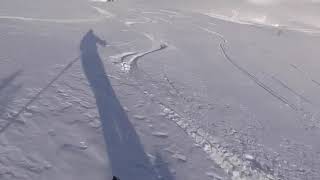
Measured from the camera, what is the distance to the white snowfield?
27.6 feet

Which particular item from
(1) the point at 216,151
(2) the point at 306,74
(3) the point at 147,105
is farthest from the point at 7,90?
(2) the point at 306,74

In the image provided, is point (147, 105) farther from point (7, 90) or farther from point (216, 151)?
point (7, 90)

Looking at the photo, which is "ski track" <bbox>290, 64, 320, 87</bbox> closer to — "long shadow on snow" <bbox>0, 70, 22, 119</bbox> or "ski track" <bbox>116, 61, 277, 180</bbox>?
"ski track" <bbox>116, 61, 277, 180</bbox>

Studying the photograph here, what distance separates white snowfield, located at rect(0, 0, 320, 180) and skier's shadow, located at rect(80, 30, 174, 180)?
0.10 ft

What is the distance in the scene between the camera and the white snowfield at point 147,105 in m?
8.41

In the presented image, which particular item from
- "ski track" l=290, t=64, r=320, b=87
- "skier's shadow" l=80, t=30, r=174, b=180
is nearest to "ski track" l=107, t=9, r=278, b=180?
"skier's shadow" l=80, t=30, r=174, b=180

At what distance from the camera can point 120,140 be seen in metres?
9.13

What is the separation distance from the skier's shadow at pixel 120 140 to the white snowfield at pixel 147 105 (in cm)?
3

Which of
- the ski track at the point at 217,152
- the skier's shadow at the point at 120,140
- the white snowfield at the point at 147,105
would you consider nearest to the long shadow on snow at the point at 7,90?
the white snowfield at the point at 147,105

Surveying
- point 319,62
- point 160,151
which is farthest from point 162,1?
point 160,151

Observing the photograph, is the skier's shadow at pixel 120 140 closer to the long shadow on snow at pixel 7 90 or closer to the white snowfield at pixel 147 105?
the white snowfield at pixel 147 105

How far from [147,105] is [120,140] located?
2555 millimetres

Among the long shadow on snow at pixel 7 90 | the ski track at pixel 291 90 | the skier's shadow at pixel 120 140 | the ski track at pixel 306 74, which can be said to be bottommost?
the ski track at pixel 306 74

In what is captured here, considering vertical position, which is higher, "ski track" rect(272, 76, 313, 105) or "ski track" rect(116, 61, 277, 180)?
"ski track" rect(116, 61, 277, 180)
